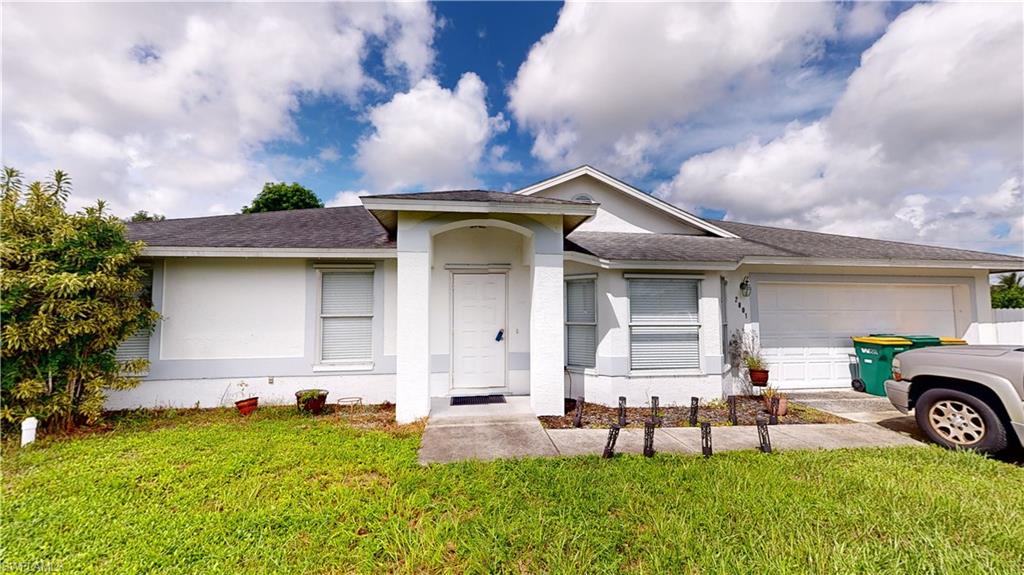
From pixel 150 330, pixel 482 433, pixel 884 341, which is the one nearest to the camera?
pixel 482 433

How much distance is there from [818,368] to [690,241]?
4.04 metres

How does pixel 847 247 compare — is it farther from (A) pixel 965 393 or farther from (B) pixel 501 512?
(B) pixel 501 512

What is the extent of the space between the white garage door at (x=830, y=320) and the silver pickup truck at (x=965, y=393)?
305 cm

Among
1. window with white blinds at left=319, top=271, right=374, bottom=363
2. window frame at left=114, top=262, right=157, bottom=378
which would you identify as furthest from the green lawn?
window with white blinds at left=319, top=271, right=374, bottom=363

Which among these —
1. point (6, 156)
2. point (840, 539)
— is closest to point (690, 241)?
point (840, 539)

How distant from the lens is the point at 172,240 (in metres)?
6.73

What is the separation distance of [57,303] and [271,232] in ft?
10.7

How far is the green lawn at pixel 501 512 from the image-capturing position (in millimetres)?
2461

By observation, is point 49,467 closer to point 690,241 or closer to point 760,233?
point 690,241

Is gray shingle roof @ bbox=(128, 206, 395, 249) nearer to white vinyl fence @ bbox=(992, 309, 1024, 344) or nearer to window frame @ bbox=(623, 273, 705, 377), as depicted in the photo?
window frame @ bbox=(623, 273, 705, 377)

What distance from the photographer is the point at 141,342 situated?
6.39 meters

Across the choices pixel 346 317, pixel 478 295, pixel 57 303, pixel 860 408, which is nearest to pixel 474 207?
pixel 478 295

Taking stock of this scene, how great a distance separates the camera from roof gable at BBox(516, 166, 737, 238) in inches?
360

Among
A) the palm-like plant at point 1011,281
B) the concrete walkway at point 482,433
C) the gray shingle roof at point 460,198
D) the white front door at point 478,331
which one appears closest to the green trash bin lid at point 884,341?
the gray shingle roof at point 460,198
